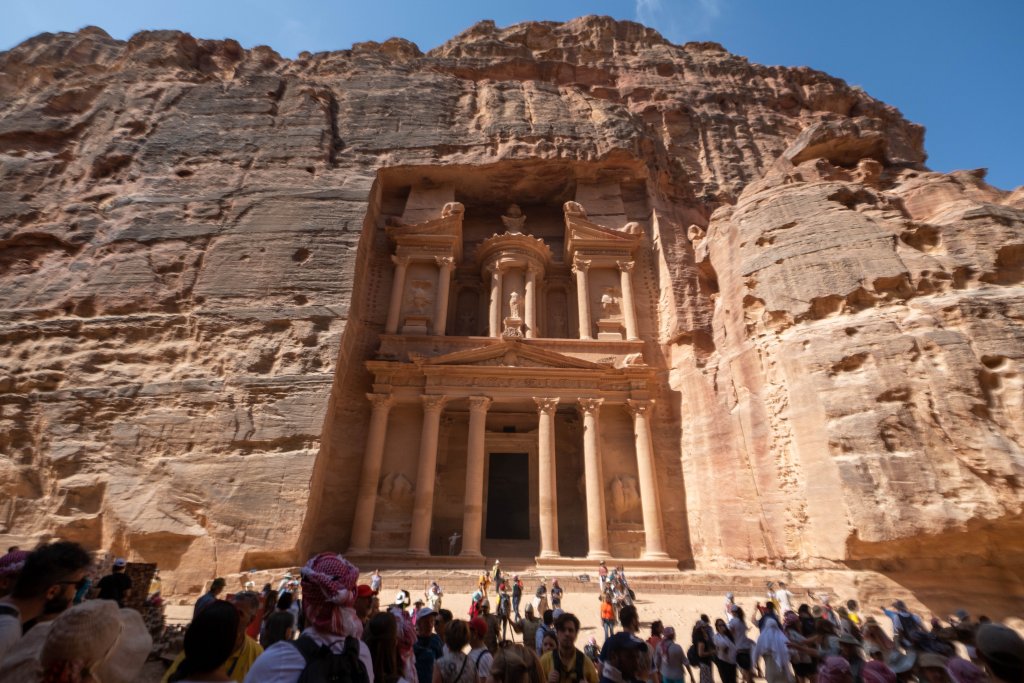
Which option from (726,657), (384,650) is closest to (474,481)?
(726,657)

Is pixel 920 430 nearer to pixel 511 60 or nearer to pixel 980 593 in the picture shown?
pixel 980 593

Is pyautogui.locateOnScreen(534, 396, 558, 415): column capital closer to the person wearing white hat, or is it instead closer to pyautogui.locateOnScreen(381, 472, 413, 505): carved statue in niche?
pyautogui.locateOnScreen(381, 472, 413, 505): carved statue in niche

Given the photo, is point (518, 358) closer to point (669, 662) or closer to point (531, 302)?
point (531, 302)

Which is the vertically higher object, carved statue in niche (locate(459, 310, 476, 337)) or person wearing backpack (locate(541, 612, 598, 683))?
carved statue in niche (locate(459, 310, 476, 337))

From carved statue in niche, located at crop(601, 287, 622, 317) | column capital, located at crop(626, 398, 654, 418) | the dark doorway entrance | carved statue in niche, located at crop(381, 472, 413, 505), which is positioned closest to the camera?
carved statue in niche, located at crop(381, 472, 413, 505)

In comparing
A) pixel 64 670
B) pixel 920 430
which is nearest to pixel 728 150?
pixel 920 430

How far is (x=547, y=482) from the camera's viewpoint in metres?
15.8

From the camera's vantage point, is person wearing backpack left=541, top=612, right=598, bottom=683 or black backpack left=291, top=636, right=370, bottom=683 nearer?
black backpack left=291, top=636, right=370, bottom=683

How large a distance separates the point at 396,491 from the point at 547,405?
5497 mm

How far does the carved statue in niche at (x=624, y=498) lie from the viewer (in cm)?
1605

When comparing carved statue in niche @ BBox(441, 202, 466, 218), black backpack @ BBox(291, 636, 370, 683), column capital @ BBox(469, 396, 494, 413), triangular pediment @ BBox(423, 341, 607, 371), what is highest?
carved statue in niche @ BBox(441, 202, 466, 218)

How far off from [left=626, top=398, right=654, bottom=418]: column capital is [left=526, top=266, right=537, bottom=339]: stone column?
4462mm

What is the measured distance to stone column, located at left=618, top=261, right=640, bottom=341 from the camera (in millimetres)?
19031

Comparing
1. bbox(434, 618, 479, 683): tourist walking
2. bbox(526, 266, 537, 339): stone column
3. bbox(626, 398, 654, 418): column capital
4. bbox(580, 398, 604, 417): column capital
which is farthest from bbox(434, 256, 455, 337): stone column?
bbox(434, 618, 479, 683): tourist walking
